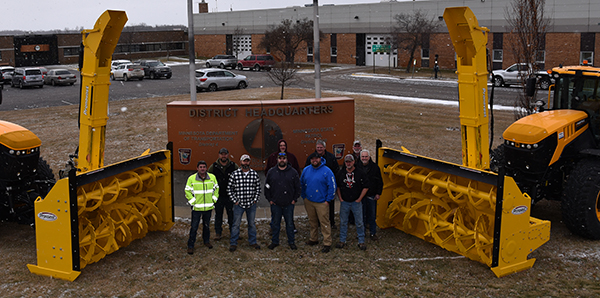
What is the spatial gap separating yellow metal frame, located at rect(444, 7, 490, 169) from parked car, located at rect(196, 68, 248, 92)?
82.3 feet

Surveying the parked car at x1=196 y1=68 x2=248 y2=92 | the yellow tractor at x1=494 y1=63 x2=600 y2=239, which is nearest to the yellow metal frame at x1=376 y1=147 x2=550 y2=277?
the yellow tractor at x1=494 y1=63 x2=600 y2=239

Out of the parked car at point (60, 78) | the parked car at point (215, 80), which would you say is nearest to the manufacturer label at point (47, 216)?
the parked car at point (215, 80)

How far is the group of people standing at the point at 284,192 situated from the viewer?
8.50 meters

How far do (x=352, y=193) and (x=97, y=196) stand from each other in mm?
3831

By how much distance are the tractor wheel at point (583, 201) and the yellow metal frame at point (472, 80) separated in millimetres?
1524

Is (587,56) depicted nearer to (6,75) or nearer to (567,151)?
(567,151)

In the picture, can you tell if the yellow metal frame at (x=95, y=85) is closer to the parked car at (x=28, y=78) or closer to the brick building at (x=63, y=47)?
the parked car at (x=28, y=78)

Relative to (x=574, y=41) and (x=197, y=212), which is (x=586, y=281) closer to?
(x=197, y=212)

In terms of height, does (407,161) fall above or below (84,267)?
above

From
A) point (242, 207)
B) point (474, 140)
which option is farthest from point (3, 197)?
point (474, 140)

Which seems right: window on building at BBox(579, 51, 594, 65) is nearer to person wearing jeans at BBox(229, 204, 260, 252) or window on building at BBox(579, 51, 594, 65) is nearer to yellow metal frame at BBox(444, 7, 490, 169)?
yellow metal frame at BBox(444, 7, 490, 169)

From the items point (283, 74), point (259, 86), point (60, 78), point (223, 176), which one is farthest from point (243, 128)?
point (60, 78)

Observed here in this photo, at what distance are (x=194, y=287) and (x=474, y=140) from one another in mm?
4641

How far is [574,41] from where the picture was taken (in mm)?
42875
